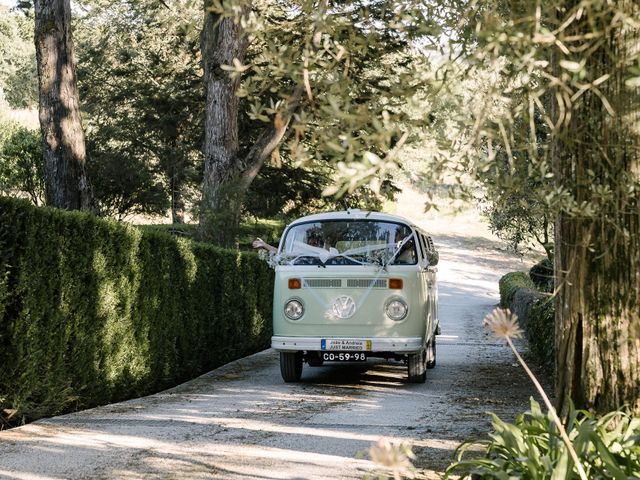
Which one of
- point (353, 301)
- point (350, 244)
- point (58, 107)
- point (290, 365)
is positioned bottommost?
point (290, 365)

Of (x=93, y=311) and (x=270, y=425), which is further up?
(x=93, y=311)

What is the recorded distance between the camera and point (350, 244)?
12125 millimetres

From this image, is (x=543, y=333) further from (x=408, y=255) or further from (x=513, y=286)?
(x=513, y=286)

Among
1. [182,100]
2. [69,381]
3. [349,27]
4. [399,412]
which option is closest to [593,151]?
[349,27]

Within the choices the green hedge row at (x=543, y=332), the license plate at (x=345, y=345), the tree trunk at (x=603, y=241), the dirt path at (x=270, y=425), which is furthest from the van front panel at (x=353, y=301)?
the tree trunk at (x=603, y=241)

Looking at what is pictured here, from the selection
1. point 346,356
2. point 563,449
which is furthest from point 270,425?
point 563,449

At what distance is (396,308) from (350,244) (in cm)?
121

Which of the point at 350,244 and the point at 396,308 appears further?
the point at 350,244

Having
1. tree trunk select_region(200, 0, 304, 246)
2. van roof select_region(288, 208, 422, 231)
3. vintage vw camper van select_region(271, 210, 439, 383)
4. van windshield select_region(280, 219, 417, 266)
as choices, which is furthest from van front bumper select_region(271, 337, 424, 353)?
tree trunk select_region(200, 0, 304, 246)

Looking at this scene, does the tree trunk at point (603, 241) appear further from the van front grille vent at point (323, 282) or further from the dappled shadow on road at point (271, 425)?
the van front grille vent at point (323, 282)

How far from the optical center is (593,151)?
5133 mm

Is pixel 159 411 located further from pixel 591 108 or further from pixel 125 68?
pixel 125 68

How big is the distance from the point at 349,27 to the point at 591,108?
4.97ft

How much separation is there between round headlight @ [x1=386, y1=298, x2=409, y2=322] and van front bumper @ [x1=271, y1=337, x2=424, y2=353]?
0.31 meters
